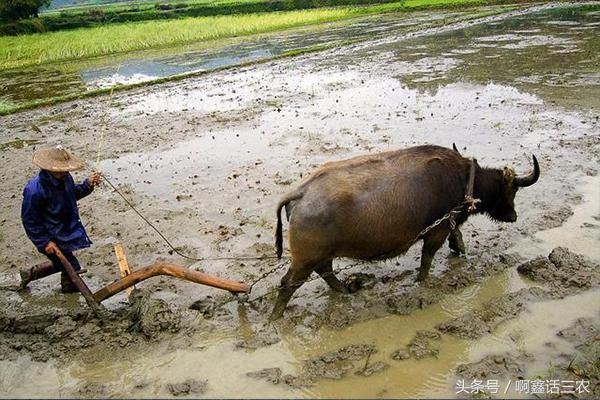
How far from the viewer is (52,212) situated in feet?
15.6

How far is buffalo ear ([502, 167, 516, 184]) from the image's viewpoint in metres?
5.15

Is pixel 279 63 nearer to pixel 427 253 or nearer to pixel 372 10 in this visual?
pixel 427 253

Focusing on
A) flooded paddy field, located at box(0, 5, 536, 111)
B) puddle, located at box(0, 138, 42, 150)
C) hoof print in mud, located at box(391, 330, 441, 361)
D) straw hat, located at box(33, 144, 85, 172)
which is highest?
straw hat, located at box(33, 144, 85, 172)

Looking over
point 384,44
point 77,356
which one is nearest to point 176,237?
point 77,356

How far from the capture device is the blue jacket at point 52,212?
462 cm

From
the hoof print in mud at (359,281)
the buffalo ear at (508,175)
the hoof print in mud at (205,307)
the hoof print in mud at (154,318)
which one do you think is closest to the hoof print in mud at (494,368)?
the hoof print in mud at (359,281)

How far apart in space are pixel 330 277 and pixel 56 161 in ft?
8.62

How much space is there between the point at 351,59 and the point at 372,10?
21202 millimetres

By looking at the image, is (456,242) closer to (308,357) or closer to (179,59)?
(308,357)

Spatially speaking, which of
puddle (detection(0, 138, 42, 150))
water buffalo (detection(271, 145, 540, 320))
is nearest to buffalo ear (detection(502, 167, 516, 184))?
water buffalo (detection(271, 145, 540, 320))

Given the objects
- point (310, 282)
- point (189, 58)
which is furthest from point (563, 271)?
point (189, 58)

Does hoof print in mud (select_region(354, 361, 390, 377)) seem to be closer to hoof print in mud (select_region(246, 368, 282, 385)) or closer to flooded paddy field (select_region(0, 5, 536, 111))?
hoof print in mud (select_region(246, 368, 282, 385))

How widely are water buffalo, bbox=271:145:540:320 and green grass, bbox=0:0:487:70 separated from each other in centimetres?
2320

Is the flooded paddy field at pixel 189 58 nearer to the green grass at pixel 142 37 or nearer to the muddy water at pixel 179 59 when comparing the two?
the muddy water at pixel 179 59
